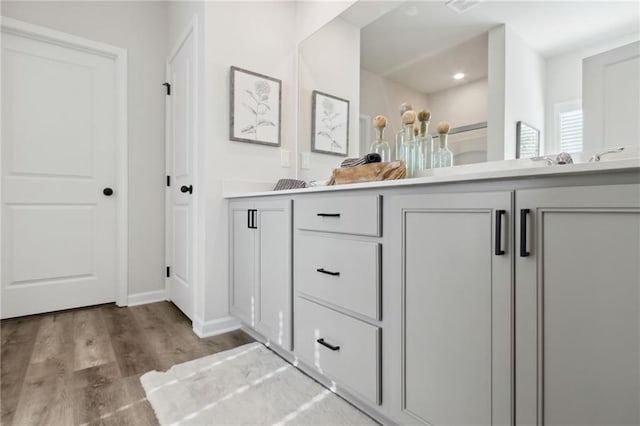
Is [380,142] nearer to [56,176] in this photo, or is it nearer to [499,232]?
[499,232]

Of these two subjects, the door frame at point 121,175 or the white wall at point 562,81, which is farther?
the door frame at point 121,175

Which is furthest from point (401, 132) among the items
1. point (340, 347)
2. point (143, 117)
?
point (143, 117)

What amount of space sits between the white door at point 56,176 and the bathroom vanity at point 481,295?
203 cm

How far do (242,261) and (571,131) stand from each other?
166 cm

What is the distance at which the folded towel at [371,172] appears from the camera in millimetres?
1301

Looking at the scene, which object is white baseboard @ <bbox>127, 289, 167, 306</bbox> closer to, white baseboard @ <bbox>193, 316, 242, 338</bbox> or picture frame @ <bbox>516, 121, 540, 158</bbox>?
white baseboard @ <bbox>193, 316, 242, 338</bbox>

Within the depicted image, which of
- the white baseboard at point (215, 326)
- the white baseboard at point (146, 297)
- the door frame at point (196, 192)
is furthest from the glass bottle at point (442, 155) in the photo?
the white baseboard at point (146, 297)

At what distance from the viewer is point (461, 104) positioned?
137 cm

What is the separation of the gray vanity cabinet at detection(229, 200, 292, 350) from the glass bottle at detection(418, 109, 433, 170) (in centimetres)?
66

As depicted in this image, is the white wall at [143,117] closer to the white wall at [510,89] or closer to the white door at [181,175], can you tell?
the white door at [181,175]

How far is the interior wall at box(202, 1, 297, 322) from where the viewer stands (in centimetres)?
197

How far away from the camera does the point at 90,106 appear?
8.09 ft

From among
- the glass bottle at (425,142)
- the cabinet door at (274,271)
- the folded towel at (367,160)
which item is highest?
the glass bottle at (425,142)

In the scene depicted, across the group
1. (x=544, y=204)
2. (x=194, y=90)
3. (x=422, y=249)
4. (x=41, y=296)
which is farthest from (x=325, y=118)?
(x=41, y=296)
